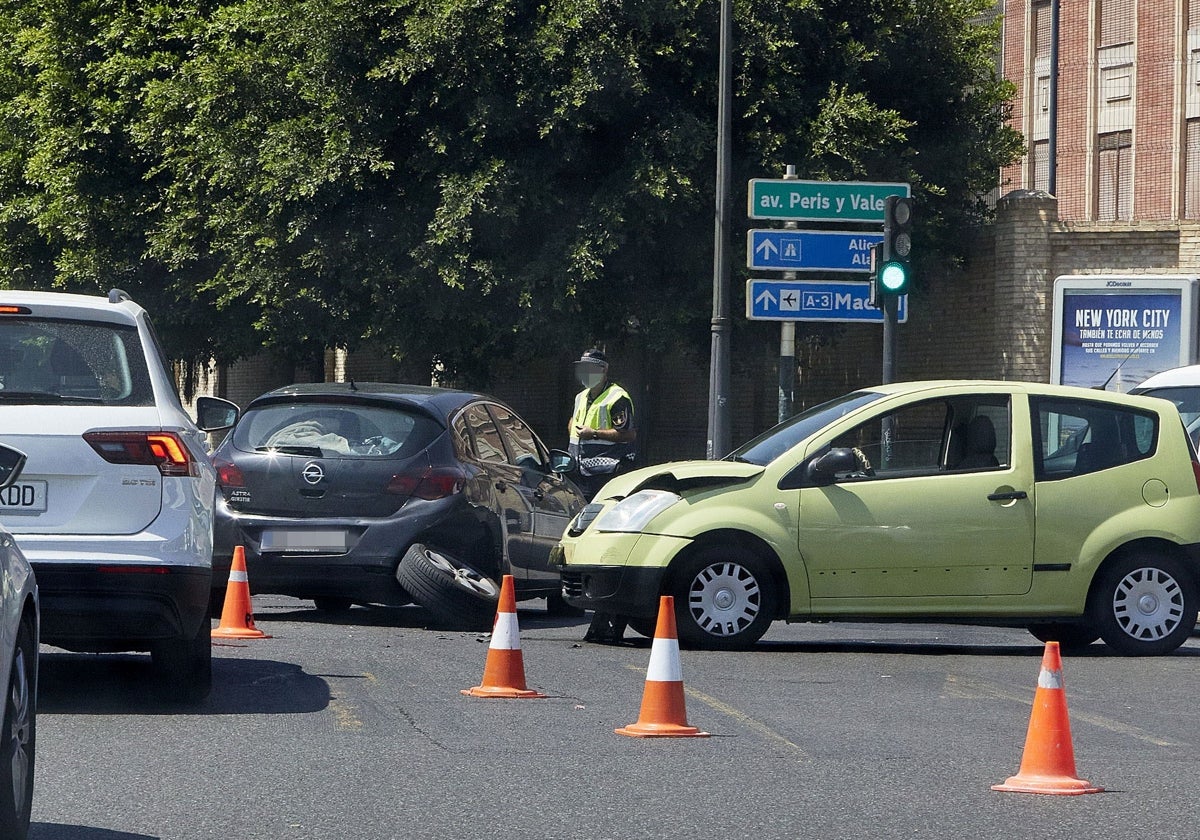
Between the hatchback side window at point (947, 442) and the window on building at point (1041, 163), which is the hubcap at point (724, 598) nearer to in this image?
the hatchback side window at point (947, 442)

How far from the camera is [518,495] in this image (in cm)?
1226

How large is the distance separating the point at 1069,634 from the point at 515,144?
14.9 metres

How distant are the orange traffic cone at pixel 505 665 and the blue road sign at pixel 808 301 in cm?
1001

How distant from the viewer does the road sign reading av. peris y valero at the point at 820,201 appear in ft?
59.5

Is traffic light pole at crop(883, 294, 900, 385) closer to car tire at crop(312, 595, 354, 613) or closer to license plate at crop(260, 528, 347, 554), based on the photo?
car tire at crop(312, 595, 354, 613)

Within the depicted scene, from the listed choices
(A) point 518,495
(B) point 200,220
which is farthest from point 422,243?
(A) point 518,495

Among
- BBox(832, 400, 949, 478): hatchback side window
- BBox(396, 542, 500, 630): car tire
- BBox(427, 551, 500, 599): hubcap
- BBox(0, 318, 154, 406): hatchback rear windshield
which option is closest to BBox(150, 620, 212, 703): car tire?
BBox(0, 318, 154, 406): hatchback rear windshield

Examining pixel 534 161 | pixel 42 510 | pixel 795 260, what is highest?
pixel 534 161

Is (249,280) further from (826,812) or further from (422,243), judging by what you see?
(826,812)

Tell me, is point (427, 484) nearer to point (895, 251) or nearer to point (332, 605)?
point (332, 605)

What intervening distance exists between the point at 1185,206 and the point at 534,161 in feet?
72.3

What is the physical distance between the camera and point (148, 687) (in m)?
8.57

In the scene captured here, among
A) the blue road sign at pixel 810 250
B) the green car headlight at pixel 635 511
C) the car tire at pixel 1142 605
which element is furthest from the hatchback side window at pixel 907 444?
the blue road sign at pixel 810 250

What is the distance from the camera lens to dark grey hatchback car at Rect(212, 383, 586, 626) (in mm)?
11227
